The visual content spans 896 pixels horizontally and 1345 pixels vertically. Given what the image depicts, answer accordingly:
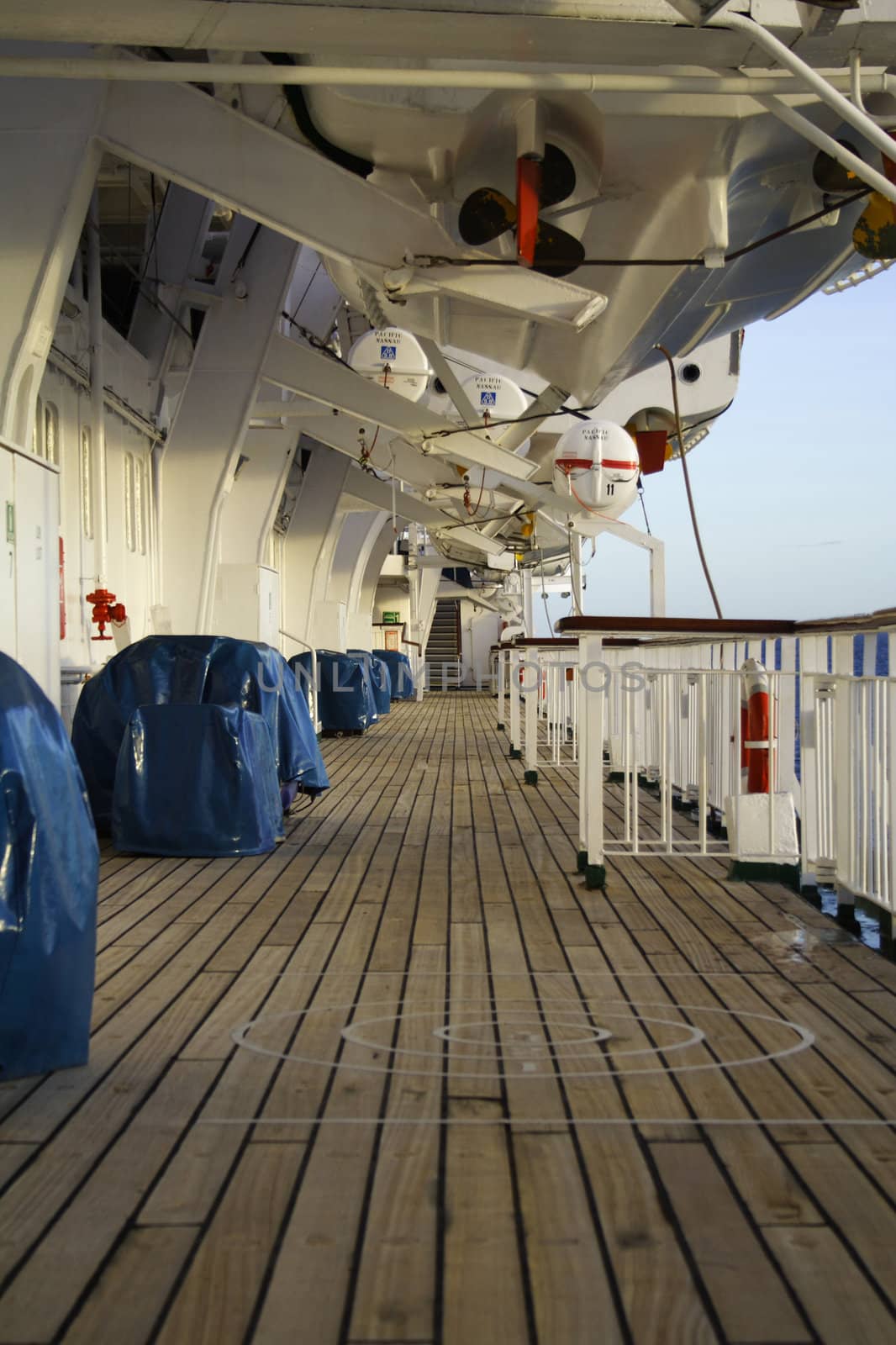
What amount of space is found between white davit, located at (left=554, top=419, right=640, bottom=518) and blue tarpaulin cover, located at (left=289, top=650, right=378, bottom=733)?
571 cm

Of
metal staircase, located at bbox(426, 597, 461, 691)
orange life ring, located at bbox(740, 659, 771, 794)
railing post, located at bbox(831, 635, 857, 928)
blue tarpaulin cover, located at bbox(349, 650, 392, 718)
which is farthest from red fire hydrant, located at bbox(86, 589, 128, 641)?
metal staircase, located at bbox(426, 597, 461, 691)

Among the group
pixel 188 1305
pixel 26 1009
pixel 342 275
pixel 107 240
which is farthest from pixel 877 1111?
pixel 107 240

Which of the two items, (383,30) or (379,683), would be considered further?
(379,683)

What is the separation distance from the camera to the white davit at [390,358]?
12266 millimetres

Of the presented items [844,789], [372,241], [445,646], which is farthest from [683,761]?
[445,646]

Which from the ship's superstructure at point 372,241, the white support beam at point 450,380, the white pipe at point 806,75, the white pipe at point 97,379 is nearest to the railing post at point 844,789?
the ship's superstructure at point 372,241

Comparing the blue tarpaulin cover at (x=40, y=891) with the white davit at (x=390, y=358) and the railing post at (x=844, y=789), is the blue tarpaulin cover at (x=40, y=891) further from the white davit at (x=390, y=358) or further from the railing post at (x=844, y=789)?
the white davit at (x=390, y=358)

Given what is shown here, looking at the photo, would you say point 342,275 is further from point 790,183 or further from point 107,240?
point 790,183

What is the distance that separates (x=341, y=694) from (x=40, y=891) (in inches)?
501

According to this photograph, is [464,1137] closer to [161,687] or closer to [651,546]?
[161,687]

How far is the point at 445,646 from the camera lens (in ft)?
134

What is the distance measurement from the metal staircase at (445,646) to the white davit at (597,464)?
28879 millimetres

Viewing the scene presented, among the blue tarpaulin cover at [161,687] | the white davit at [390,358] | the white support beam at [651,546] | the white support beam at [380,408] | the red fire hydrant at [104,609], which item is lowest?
the blue tarpaulin cover at [161,687]

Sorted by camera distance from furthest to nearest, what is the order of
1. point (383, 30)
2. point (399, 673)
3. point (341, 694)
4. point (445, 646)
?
point (445, 646)
point (399, 673)
point (341, 694)
point (383, 30)
